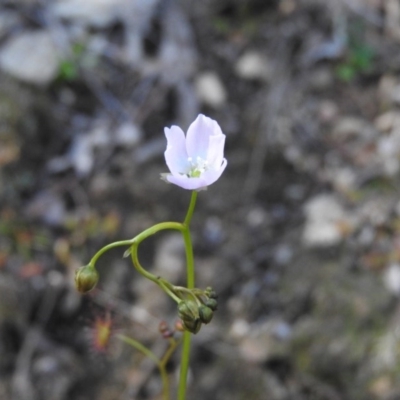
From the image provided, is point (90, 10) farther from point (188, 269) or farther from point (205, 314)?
point (205, 314)

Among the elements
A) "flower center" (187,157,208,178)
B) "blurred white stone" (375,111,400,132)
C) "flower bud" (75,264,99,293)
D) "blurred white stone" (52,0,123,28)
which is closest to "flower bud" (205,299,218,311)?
"flower bud" (75,264,99,293)

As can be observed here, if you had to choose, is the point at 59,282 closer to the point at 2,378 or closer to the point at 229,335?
the point at 2,378

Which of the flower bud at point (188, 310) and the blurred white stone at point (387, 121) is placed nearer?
the flower bud at point (188, 310)

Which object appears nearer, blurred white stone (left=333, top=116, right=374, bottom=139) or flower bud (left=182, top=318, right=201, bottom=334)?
flower bud (left=182, top=318, right=201, bottom=334)

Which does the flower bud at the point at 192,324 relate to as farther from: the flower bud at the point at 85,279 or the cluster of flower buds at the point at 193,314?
the flower bud at the point at 85,279

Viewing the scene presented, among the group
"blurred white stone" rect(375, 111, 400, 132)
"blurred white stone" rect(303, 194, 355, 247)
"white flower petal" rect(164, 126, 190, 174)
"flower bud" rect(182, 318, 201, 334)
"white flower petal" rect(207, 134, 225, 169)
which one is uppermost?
"blurred white stone" rect(375, 111, 400, 132)

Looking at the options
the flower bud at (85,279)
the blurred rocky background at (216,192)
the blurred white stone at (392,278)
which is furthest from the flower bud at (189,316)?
the blurred white stone at (392,278)

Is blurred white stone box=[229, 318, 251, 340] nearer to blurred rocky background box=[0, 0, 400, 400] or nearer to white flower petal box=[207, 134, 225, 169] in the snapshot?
blurred rocky background box=[0, 0, 400, 400]
